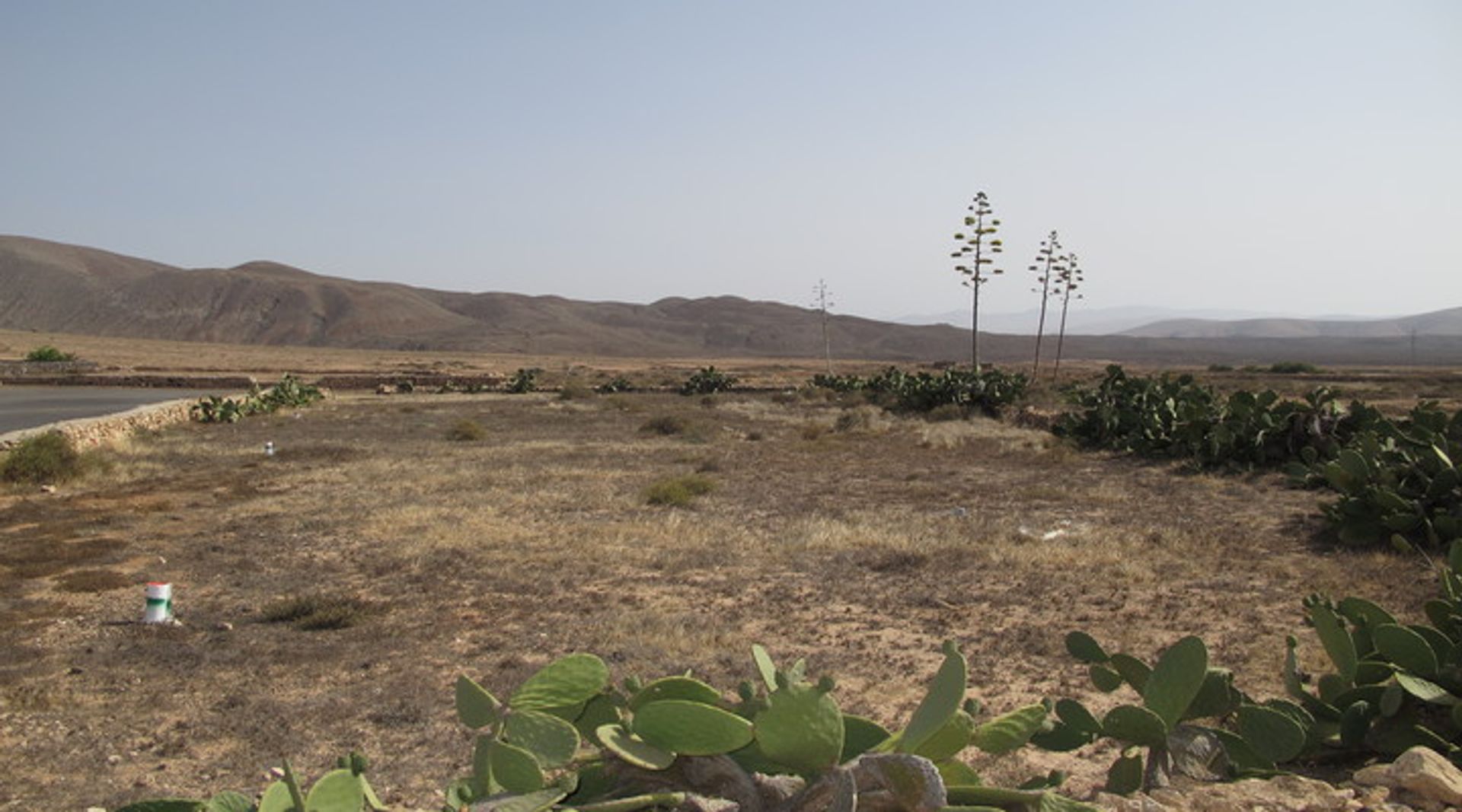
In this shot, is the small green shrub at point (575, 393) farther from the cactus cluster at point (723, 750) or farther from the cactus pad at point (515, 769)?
the cactus pad at point (515, 769)

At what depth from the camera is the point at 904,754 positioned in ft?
7.58

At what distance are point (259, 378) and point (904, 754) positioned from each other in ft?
170

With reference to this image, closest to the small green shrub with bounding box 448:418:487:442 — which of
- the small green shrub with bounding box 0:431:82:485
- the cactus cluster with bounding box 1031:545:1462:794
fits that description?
the small green shrub with bounding box 0:431:82:485

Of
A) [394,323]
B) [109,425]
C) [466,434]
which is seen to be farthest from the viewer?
[394,323]

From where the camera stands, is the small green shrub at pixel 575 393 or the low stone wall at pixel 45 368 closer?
the small green shrub at pixel 575 393

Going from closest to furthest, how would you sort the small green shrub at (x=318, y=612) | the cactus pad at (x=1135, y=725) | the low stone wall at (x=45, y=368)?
1. the cactus pad at (x=1135, y=725)
2. the small green shrub at (x=318, y=612)
3. the low stone wall at (x=45, y=368)

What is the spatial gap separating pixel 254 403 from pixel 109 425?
28.4 feet

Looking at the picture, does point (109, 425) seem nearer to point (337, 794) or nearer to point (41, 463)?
point (41, 463)

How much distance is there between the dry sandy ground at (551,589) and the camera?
5645 millimetres

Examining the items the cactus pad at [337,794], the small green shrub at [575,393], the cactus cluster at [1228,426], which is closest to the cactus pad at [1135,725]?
the cactus pad at [337,794]

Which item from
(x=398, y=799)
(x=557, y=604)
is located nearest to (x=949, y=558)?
(x=557, y=604)

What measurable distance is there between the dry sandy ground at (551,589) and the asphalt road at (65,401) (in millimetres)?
11107

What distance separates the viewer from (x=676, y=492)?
Result: 13094 mm

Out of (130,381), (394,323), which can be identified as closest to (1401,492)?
(130,381)
